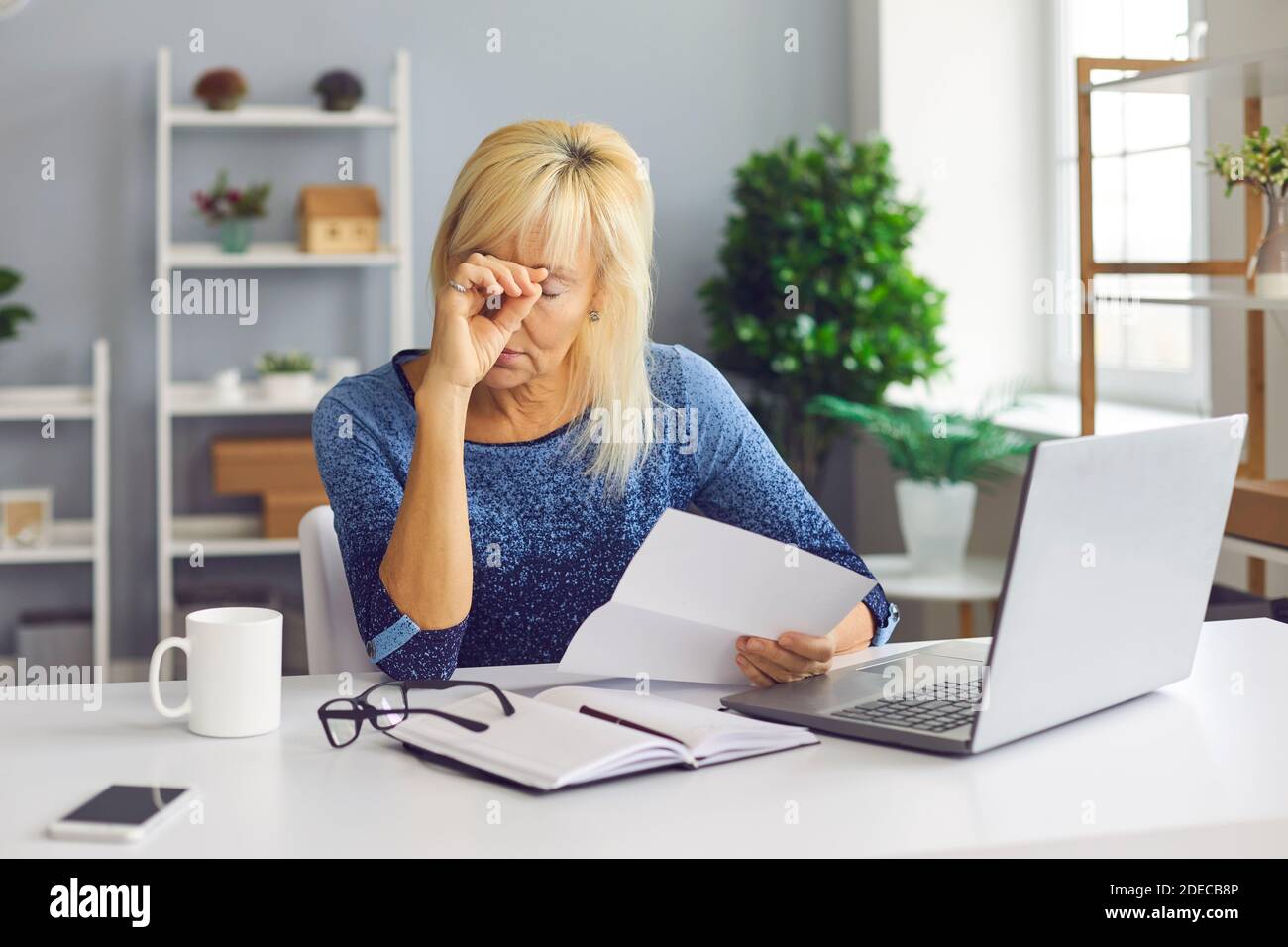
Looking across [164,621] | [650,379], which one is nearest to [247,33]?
[164,621]

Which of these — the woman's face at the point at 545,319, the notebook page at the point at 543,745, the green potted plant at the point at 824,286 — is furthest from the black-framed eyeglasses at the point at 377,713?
the green potted plant at the point at 824,286

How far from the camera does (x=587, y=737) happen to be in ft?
3.37

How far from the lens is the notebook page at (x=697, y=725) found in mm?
1045

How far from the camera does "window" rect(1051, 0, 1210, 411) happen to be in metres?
3.07

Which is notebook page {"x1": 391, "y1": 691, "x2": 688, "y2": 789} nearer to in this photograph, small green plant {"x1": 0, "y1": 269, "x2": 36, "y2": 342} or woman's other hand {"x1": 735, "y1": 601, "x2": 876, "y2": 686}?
woman's other hand {"x1": 735, "y1": 601, "x2": 876, "y2": 686}

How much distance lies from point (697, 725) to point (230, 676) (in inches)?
15.0

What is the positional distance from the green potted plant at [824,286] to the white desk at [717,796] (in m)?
2.31

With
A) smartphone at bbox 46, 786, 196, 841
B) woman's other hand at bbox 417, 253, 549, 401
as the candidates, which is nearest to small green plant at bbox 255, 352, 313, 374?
woman's other hand at bbox 417, 253, 549, 401

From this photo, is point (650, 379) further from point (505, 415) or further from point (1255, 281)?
point (1255, 281)

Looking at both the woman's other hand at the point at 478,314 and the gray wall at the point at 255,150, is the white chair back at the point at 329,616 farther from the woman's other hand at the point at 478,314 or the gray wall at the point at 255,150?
the gray wall at the point at 255,150

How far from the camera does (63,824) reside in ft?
2.91

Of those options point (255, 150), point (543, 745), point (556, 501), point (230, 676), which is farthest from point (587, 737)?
point (255, 150)
